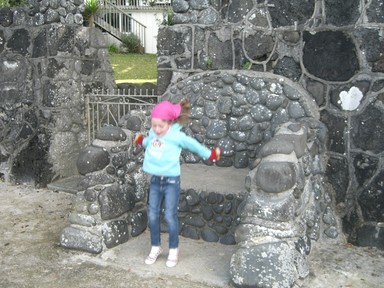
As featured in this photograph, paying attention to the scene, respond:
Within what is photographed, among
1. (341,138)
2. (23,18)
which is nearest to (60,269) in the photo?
(341,138)

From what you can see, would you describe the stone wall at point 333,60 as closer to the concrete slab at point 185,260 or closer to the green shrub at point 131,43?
the concrete slab at point 185,260

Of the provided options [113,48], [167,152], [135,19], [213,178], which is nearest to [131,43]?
[113,48]

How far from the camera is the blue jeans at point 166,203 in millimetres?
4137

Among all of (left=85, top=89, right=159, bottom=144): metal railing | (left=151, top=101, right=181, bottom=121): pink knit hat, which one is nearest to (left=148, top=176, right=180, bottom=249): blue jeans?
(left=151, top=101, right=181, bottom=121): pink knit hat

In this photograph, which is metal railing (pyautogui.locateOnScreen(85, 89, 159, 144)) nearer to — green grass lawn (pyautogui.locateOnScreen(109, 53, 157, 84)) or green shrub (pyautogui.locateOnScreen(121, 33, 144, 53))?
green grass lawn (pyautogui.locateOnScreen(109, 53, 157, 84))

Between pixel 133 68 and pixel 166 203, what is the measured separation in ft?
34.3

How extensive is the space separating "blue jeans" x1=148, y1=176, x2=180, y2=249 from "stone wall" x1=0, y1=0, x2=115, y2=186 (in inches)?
115

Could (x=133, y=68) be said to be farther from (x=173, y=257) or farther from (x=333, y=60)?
(x=173, y=257)

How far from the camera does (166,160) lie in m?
4.07

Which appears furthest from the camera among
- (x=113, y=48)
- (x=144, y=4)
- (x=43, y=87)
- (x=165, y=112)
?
(x=144, y=4)

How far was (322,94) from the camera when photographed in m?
5.09

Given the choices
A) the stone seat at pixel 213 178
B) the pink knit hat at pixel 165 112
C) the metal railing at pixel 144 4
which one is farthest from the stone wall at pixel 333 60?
the metal railing at pixel 144 4

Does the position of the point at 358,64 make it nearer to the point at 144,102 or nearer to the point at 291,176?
the point at 291,176

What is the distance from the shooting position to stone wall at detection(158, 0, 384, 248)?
478 cm
